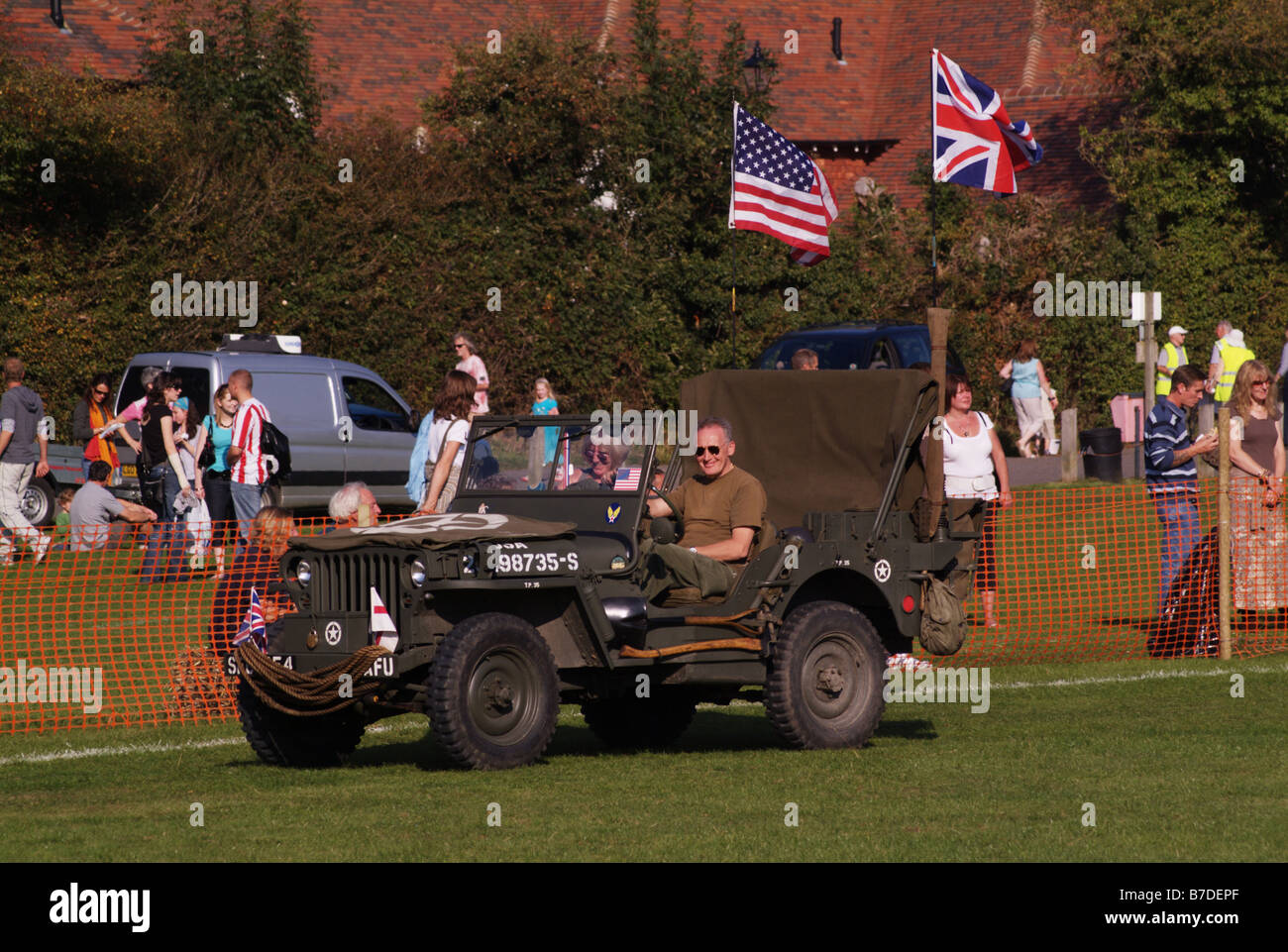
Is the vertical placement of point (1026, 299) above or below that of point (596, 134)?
below

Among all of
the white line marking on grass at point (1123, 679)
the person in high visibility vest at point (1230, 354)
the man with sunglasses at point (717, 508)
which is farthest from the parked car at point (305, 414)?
the man with sunglasses at point (717, 508)

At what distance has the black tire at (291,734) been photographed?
394 inches

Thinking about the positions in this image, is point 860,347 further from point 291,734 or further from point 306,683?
point 306,683

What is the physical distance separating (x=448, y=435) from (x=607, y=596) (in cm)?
399

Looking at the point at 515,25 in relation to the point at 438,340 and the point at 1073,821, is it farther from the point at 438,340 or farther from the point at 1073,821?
the point at 1073,821

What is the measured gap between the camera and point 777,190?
20.3m

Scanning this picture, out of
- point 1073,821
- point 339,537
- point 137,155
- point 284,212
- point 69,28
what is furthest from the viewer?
point 69,28

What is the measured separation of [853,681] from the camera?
10695 millimetres

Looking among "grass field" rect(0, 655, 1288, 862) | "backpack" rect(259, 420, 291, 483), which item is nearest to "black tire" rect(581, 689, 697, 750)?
"grass field" rect(0, 655, 1288, 862)

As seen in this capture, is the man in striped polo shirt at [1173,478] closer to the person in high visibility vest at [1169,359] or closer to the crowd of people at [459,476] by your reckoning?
the crowd of people at [459,476]

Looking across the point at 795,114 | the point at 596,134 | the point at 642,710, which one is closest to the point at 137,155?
the point at 596,134

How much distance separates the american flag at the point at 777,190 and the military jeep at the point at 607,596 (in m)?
8.47

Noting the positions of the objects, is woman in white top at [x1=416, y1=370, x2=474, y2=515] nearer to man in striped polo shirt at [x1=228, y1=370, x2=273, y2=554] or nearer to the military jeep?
the military jeep

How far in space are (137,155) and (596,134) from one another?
30.7ft
